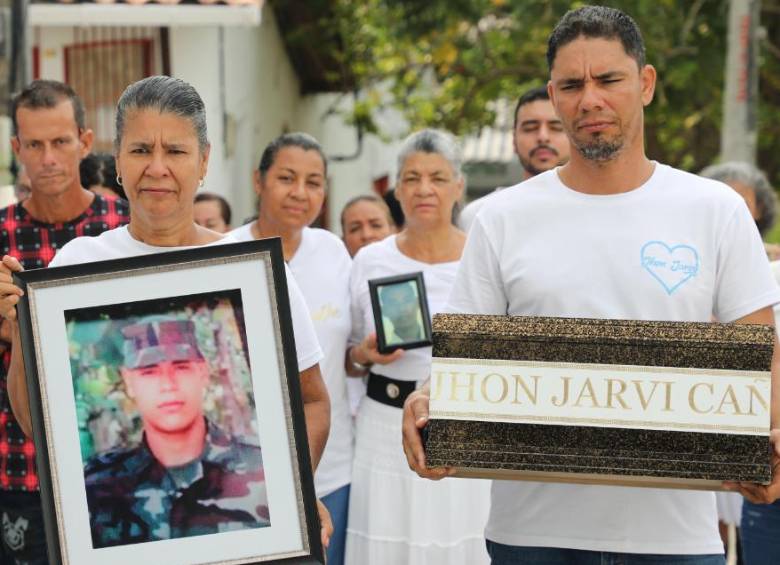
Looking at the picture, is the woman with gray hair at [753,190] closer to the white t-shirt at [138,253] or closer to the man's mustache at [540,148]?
the man's mustache at [540,148]

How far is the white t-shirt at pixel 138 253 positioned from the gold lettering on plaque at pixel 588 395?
0.72m

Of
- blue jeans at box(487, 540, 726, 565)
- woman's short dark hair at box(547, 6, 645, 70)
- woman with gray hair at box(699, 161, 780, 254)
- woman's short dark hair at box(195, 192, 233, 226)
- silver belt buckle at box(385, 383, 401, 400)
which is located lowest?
blue jeans at box(487, 540, 726, 565)

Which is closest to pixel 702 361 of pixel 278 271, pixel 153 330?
pixel 278 271

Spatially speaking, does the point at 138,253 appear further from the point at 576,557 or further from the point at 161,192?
the point at 576,557

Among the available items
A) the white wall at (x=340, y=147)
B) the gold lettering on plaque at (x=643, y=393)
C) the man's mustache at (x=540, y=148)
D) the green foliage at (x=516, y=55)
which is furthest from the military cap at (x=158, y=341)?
the white wall at (x=340, y=147)

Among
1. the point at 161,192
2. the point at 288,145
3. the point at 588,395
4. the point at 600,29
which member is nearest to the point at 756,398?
the point at 588,395

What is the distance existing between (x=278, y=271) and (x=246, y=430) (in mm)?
372

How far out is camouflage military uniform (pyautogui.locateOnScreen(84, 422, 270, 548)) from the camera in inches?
113

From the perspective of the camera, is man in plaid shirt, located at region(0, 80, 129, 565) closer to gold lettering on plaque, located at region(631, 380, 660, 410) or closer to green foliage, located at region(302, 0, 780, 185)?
gold lettering on plaque, located at region(631, 380, 660, 410)

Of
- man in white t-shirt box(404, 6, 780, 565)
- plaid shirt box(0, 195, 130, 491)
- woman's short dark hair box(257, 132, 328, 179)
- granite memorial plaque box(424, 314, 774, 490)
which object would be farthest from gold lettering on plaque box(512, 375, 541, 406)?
woman's short dark hair box(257, 132, 328, 179)

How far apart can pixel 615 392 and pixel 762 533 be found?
1.92m

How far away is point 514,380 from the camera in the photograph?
2891 millimetres

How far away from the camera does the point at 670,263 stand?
316 cm

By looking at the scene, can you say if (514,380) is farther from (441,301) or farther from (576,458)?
(441,301)
